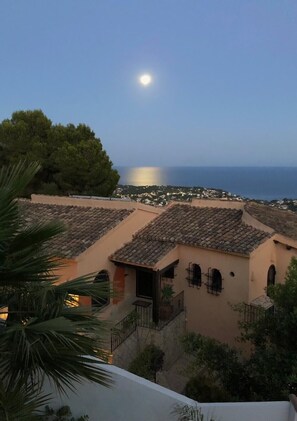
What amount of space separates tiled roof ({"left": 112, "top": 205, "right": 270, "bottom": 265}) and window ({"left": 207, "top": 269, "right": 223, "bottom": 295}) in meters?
1.06

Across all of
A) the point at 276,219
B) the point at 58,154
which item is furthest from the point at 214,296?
the point at 58,154

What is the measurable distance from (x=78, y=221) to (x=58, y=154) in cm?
965

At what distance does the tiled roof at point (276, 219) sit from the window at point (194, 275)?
9.36 feet

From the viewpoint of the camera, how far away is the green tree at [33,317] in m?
3.50

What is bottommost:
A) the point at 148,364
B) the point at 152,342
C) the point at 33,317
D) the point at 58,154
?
the point at 148,364

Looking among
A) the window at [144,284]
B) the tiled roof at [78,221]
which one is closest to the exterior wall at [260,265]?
the window at [144,284]

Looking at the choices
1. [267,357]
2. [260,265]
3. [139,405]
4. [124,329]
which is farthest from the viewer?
[260,265]

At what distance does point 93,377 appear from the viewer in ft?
12.2

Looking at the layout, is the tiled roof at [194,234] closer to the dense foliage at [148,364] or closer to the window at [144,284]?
the window at [144,284]

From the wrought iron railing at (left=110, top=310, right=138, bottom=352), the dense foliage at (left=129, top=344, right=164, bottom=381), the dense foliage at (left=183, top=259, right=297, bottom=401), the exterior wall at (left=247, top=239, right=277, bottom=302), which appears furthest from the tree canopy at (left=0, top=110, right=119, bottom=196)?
the dense foliage at (left=183, top=259, right=297, bottom=401)

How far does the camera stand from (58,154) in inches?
892

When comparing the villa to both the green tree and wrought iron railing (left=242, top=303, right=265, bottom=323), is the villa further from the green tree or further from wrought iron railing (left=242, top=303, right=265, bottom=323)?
the green tree

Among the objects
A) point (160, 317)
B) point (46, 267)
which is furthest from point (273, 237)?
point (46, 267)

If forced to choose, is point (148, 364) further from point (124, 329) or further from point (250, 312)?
point (250, 312)
